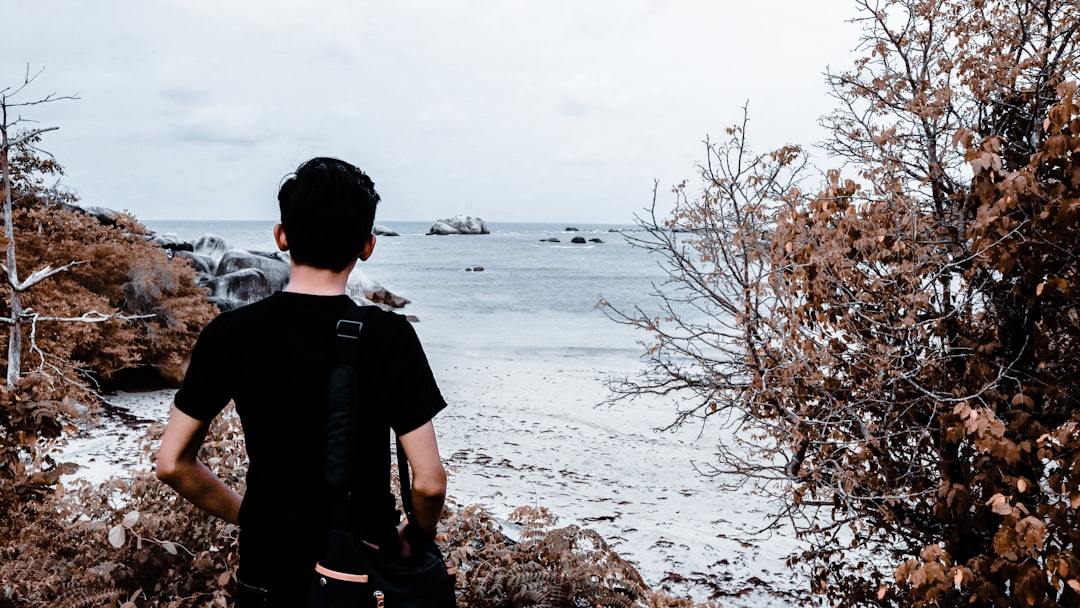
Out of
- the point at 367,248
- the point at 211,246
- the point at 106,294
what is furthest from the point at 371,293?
the point at 367,248

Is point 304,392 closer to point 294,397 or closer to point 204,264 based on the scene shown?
point 294,397

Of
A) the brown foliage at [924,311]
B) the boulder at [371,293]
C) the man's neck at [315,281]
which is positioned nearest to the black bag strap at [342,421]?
the man's neck at [315,281]

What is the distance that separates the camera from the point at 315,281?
2064mm

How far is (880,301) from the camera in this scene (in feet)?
17.3

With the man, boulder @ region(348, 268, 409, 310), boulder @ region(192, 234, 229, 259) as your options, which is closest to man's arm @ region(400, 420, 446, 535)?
the man

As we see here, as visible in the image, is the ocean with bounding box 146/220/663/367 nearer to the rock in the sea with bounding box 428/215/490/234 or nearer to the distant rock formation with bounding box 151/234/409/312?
the distant rock formation with bounding box 151/234/409/312

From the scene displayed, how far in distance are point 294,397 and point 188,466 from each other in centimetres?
48

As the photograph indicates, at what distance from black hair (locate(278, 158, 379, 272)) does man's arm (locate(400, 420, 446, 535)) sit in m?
0.53

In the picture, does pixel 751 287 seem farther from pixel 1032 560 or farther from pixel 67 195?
pixel 67 195

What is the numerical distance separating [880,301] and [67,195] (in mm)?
15380

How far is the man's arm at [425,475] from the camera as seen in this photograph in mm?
2020

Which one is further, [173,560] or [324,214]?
[173,560]

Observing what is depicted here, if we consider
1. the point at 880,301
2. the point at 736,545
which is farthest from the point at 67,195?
the point at 880,301

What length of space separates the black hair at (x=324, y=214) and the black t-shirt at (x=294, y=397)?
0.13 meters
